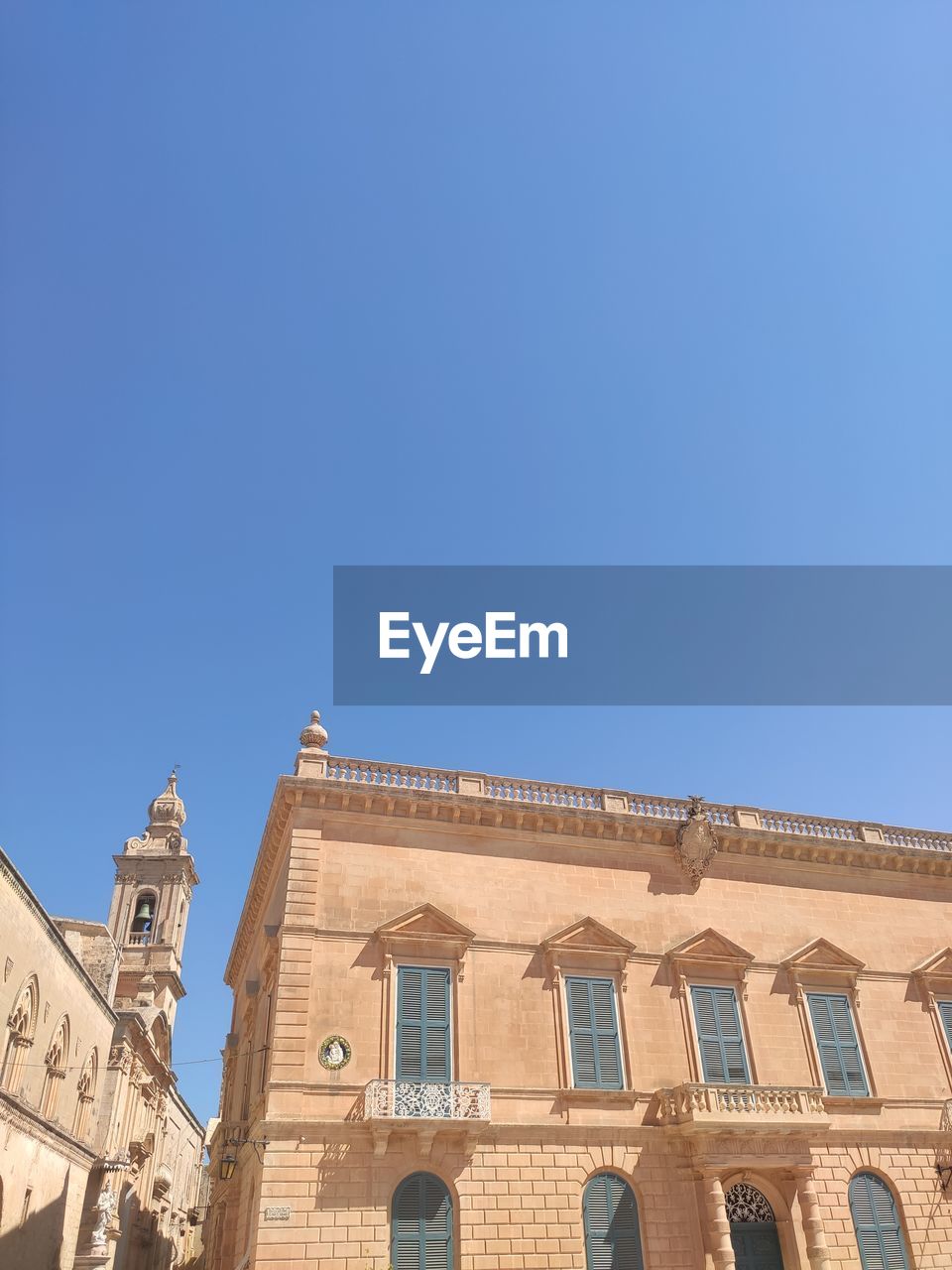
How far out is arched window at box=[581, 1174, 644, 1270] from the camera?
1775cm

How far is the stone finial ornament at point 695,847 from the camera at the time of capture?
74.9 feet

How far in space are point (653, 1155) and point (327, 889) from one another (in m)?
9.00

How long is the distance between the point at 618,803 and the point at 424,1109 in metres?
8.96

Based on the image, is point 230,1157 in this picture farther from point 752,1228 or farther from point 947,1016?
point 947,1016

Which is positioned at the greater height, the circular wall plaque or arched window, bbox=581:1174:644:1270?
the circular wall plaque

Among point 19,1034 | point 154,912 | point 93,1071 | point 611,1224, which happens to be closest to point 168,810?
point 154,912

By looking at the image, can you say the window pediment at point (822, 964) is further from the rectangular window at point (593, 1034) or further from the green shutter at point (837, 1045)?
the rectangular window at point (593, 1034)

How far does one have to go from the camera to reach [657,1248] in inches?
711

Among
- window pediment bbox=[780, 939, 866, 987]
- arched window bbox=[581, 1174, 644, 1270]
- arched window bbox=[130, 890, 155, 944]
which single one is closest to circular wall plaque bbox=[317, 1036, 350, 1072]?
arched window bbox=[581, 1174, 644, 1270]

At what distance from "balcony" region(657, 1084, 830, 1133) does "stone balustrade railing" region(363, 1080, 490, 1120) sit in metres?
4.37

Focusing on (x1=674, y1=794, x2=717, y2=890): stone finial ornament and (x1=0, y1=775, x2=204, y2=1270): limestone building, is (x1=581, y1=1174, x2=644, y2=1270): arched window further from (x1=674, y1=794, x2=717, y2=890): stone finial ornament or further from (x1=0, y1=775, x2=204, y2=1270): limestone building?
(x1=0, y1=775, x2=204, y2=1270): limestone building

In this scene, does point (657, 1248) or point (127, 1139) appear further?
point (127, 1139)

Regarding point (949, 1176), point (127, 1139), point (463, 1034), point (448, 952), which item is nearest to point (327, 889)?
point (448, 952)

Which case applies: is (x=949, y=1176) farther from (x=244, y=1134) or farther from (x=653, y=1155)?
(x=244, y=1134)
